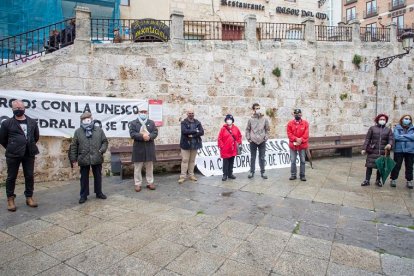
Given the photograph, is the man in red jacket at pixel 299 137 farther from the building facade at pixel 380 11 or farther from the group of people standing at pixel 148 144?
the building facade at pixel 380 11

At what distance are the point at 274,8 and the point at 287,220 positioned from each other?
47.1 ft

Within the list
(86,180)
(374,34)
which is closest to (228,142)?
(86,180)

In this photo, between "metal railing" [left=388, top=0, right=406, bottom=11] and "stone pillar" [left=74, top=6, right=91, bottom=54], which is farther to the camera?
"metal railing" [left=388, top=0, right=406, bottom=11]

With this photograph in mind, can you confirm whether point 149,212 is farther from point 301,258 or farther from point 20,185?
point 20,185

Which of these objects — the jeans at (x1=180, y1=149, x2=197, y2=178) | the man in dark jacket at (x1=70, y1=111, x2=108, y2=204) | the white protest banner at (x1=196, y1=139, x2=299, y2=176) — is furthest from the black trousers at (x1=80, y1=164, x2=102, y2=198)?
the white protest banner at (x1=196, y1=139, x2=299, y2=176)

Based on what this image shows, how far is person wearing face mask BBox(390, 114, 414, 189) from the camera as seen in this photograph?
6.50 meters

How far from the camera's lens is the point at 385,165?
254 inches

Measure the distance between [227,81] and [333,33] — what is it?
5.59m

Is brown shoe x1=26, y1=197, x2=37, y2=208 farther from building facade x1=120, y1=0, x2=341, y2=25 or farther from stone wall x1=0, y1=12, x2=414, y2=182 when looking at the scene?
building facade x1=120, y1=0, x2=341, y2=25

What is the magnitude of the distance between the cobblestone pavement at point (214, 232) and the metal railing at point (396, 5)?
117 ft

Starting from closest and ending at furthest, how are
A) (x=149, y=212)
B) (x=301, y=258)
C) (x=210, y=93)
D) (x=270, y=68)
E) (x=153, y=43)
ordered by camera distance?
(x=301, y=258), (x=149, y=212), (x=153, y=43), (x=210, y=93), (x=270, y=68)

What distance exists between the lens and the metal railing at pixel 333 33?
448 inches

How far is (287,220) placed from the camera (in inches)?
176

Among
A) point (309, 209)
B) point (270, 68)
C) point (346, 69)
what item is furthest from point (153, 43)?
point (346, 69)
